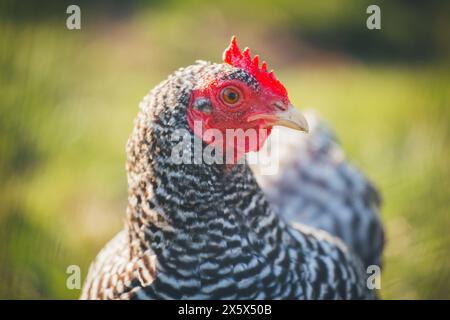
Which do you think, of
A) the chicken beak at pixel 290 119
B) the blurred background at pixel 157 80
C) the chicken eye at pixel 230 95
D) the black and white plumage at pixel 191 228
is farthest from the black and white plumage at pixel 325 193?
the chicken eye at pixel 230 95

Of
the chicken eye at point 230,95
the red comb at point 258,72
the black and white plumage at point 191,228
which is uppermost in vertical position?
the red comb at point 258,72

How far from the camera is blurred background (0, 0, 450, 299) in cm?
271

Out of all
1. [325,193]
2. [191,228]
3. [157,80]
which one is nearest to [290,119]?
[191,228]

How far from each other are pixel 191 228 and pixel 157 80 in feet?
12.5

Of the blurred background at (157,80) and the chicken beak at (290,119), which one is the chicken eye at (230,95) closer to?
the chicken beak at (290,119)

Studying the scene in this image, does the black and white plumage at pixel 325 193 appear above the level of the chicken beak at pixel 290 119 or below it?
below

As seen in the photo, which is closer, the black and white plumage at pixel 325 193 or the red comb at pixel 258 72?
the red comb at pixel 258 72

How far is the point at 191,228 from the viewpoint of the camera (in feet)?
6.84

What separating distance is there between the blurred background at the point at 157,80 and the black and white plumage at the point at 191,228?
708 millimetres

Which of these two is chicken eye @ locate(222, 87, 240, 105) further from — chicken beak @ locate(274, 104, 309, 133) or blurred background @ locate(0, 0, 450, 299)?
blurred background @ locate(0, 0, 450, 299)

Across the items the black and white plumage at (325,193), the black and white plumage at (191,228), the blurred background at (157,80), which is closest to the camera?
the black and white plumage at (191,228)

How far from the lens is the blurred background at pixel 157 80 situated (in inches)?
107

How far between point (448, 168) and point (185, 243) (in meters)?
1.75
